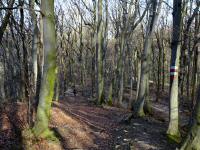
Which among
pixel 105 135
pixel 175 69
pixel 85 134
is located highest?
pixel 175 69

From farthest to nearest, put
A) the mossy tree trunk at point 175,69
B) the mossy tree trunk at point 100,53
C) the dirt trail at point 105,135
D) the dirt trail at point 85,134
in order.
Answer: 1. the mossy tree trunk at point 100,53
2. the mossy tree trunk at point 175,69
3. the dirt trail at point 105,135
4. the dirt trail at point 85,134

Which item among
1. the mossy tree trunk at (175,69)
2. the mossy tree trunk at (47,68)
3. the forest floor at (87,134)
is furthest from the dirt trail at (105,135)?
the mossy tree trunk at (47,68)

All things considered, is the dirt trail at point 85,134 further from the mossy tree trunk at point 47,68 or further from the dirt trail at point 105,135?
the mossy tree trunk at point 47,68

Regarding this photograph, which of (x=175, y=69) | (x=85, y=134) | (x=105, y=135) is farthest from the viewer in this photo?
(x=105, y=135)

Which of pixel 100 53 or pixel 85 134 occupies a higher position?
pixel 100 53

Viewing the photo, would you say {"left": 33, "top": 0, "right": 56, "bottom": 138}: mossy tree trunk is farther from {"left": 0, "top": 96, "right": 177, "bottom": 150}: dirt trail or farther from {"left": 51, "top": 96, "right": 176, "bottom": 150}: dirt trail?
{"left": 51, "top": 96, "right": 176, "bottom": 150}: dirt trail

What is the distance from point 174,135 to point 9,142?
567 centimetres

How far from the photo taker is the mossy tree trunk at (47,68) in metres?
9.55

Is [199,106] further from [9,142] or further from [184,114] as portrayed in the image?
[184,114]

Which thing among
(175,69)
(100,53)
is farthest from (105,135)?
(100,53)

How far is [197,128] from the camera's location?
6.79 m

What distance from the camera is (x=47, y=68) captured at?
31.7 ft

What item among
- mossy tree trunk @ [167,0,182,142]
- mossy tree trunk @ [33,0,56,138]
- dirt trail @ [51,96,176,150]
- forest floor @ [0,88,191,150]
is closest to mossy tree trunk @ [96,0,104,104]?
dirt trail @ [51,96,176,150]

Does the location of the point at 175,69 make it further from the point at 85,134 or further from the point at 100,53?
the point at 100,53
